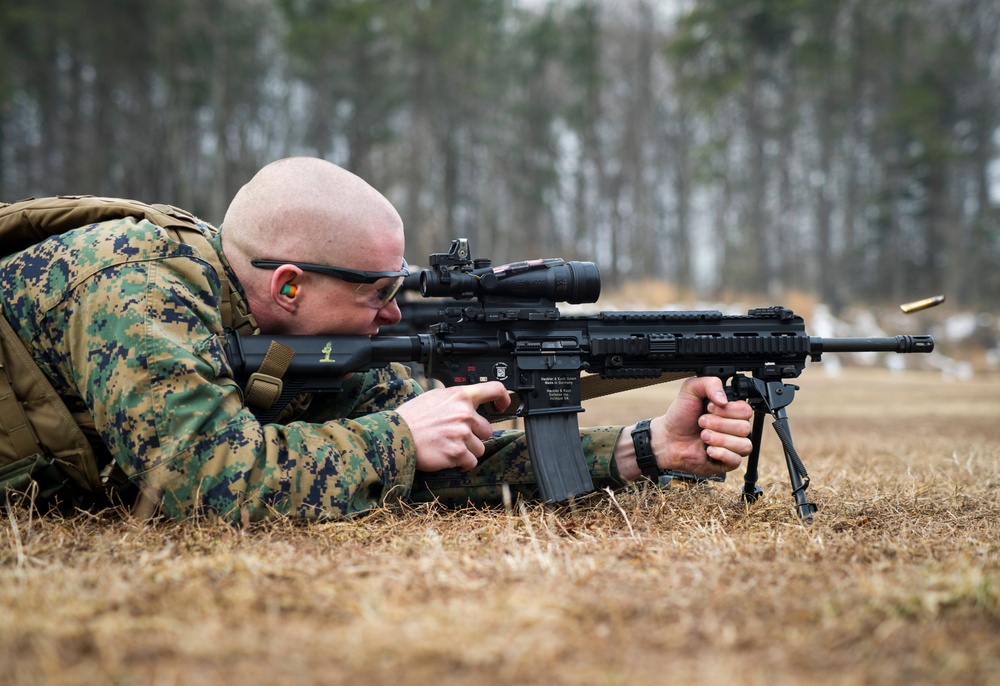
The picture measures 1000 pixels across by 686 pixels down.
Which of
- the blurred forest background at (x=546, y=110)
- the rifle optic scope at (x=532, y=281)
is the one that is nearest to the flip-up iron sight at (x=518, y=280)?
the rifle optic scope at (x=532, y=281)

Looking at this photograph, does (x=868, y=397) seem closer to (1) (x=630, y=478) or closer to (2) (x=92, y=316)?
(1) (x=630, y=478)

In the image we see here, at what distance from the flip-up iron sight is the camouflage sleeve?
0.87 metres

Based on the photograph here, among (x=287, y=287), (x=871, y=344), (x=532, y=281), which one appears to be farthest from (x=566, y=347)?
(x=871, y=344)

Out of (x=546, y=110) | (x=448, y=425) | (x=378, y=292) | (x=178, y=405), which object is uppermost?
(x=546, y=110)

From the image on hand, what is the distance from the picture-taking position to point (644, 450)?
3.30 metres

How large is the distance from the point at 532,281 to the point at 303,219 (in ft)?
3.15

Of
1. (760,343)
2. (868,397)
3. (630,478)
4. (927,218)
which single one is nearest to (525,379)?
(630,478)

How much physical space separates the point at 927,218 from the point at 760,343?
29.2 meters

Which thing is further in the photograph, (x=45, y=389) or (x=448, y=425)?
(x=448, y=425)

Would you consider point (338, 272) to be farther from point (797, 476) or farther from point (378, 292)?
point (797, 476)

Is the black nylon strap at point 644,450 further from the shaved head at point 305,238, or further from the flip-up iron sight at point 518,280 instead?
the shaved head at point 305,238

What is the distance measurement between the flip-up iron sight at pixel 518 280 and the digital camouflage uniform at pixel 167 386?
72cm

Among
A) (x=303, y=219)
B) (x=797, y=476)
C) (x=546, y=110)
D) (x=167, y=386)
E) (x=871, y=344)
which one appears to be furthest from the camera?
(x=546, y=110)

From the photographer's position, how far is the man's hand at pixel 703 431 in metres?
3.11
